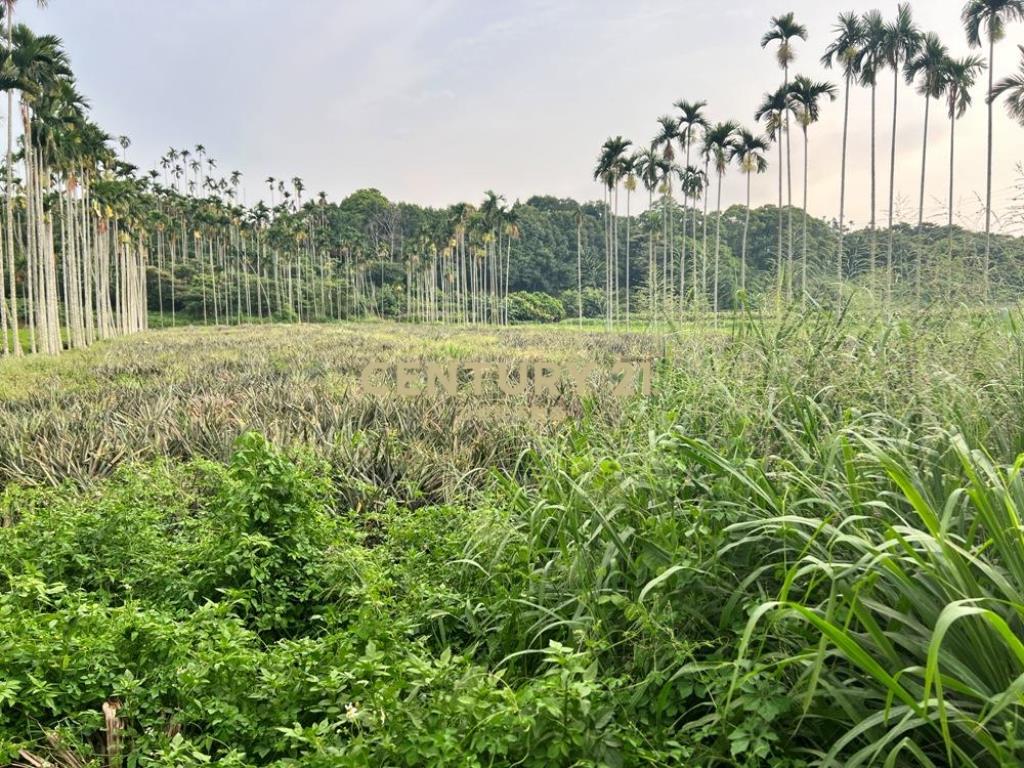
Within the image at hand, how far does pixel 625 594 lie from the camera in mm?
2811

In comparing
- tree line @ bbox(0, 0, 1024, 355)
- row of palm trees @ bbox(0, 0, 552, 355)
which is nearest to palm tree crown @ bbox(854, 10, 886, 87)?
tree line @ bbox(0, 0, 1024, 355)

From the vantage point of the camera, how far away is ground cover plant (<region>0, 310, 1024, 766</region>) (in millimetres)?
1901

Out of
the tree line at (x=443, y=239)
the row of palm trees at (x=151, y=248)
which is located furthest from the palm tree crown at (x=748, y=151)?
the row of palm trees at (x=151, y=248)

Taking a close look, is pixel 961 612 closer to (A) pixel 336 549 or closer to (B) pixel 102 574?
(A) pixel 336 549

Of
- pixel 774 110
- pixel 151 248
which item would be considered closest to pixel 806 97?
pixel 774 110

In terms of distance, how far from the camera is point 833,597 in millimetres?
1895

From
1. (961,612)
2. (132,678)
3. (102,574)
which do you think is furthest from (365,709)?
(102,574)

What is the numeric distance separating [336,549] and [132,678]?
4.34ft

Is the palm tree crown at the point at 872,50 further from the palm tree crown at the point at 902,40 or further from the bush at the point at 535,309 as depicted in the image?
the bush at the point at 535,309

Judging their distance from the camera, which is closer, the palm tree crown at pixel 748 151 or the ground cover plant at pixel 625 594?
the ground cover plant at pixel 625 594

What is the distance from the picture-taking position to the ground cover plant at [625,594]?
190 centimetres

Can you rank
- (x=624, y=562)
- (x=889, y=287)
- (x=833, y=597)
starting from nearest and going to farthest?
1. (x=833, y=597)
2. (x=624, y=562)
3. (x=889, y=287)

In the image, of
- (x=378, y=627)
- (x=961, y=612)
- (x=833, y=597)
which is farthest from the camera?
(x=378, y=627)

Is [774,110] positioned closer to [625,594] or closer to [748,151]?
[748,151]
